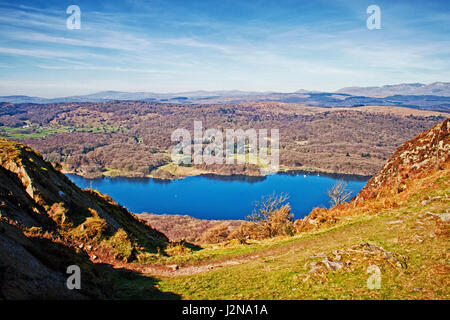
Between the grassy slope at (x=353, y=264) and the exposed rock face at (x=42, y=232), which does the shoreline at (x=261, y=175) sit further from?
the grassy slope at (x=353, y=264)

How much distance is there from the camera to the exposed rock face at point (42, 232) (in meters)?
5.86

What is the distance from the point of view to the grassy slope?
23.2ft

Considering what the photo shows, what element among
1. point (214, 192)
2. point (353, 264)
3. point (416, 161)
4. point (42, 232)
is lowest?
point (214, 192)

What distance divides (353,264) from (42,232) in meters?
11.6

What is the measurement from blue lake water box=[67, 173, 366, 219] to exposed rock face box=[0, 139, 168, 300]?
82655 millimetres

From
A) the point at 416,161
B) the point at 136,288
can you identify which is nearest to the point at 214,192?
the point at 416,161

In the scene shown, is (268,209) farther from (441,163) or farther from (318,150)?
(318,150)

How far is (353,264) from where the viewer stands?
27.7 feet

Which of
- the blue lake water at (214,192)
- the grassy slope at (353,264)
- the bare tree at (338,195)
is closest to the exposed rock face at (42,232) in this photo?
the grassy slope at (353,264)

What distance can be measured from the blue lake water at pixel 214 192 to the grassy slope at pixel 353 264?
7888 centimetres

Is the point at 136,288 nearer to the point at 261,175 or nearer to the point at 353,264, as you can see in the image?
the point at 353,264

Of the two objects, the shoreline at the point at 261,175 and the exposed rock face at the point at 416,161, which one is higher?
the exposed rock face at the point at 416,161
